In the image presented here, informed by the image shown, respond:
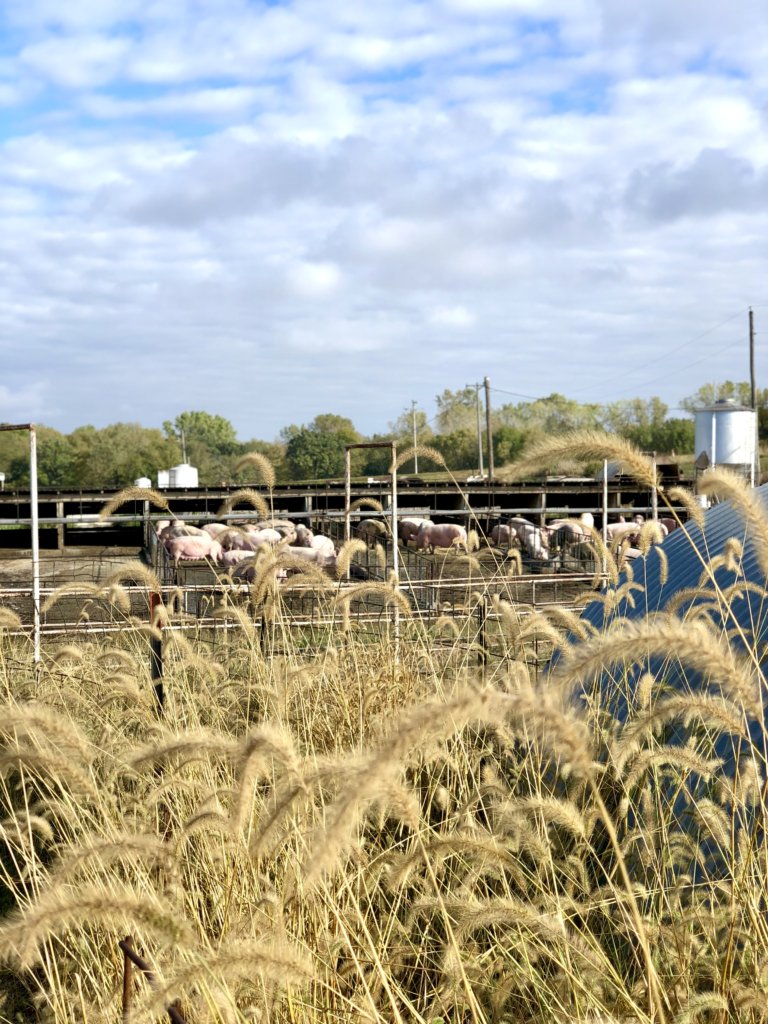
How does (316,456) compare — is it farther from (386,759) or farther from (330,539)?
(386,759)

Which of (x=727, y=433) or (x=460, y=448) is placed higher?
(x=460, y=448)

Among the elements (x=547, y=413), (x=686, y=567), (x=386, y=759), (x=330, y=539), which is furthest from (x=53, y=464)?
(x=386, y=759)

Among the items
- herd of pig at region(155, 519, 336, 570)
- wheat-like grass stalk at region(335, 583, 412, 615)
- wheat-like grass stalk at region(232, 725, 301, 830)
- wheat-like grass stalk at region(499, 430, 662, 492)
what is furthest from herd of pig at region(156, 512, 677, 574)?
wheat-like grass stalk at region(232, 725, 301, 830)

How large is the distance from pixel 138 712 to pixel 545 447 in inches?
83.7

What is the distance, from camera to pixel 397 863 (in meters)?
2.54

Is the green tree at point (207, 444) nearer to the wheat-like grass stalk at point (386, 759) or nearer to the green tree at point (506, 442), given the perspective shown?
the green tree at point (506, 442)

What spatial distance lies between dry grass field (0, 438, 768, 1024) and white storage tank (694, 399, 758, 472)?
28715mm

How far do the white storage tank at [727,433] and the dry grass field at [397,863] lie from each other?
2871 cm

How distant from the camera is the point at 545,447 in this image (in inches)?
110

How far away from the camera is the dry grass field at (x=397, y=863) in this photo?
183 centimetres

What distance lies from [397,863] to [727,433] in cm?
3138

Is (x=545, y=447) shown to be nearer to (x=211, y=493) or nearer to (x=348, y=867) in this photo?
(x=348, y=867)

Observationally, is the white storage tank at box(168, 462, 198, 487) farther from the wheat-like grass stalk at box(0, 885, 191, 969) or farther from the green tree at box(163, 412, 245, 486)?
the wheat-like grass stalk at box(0, 885, 191, 969)

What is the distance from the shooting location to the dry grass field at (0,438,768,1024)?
1827mm
